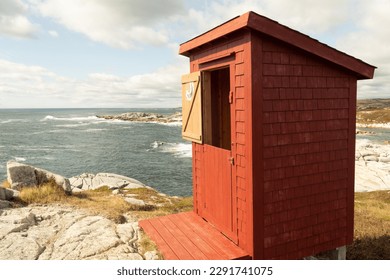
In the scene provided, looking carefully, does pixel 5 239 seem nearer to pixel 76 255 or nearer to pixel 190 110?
pixel 76 255

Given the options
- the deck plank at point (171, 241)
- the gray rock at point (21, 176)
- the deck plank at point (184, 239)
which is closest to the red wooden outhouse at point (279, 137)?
the deck plank at point (184, 239)

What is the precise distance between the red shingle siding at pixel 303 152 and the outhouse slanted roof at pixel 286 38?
0.18 meters

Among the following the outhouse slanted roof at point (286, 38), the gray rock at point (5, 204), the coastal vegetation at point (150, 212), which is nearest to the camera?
the outhouse slanted roof at point (286, 38)

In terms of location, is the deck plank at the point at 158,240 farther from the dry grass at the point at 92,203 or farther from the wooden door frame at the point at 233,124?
the dry grass at the point at 92,203

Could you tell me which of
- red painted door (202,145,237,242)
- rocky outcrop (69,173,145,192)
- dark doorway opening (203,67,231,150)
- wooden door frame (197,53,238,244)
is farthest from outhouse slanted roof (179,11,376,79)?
rocky outcrop (69,173,145,192)

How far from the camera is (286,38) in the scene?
201 inches

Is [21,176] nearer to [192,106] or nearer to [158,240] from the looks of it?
[158,240]

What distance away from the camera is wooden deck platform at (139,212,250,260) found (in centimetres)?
544

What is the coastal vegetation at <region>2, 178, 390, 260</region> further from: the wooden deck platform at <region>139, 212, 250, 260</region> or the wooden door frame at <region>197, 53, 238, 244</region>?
the wooden door frame at <region>197, 53, 238, 244</region>

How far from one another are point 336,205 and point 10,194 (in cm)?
974

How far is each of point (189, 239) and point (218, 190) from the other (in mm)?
1165

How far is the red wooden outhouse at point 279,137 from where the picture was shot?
5109 mm

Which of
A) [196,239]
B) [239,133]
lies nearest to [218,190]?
[196,239]

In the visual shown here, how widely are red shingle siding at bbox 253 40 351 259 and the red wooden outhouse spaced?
0.06 feet
